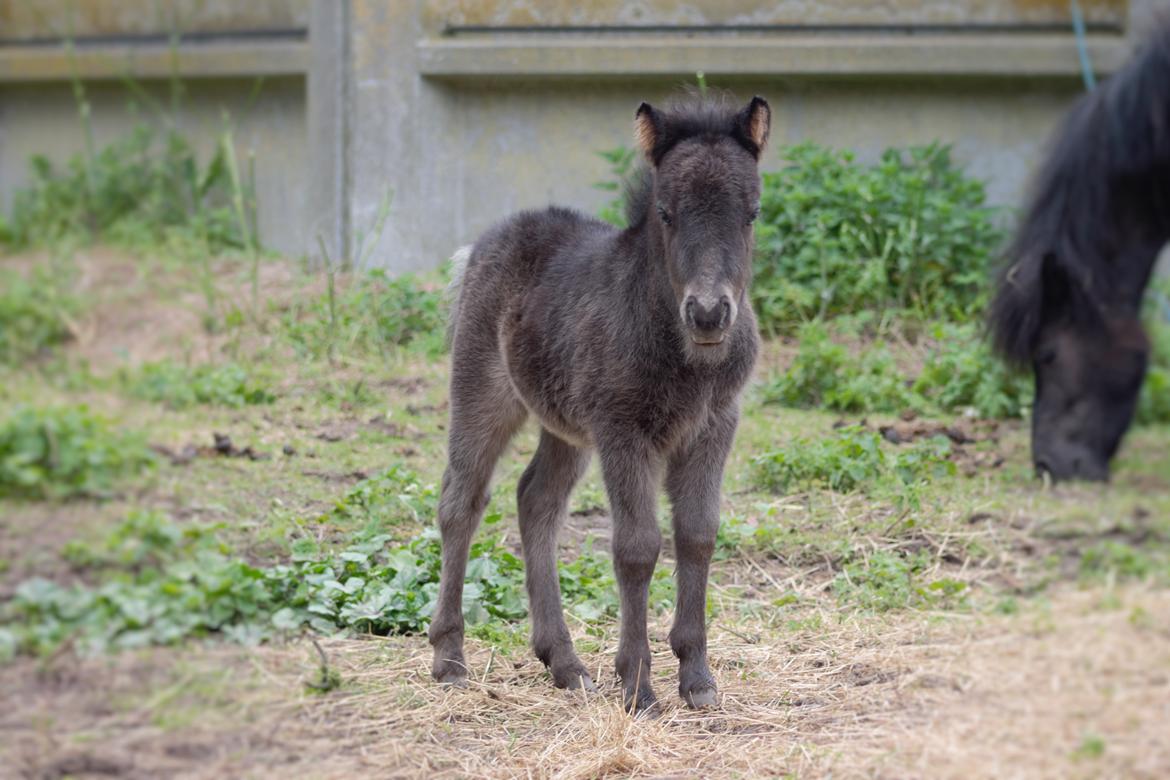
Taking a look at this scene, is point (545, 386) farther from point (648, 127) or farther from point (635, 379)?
point (648, 127)

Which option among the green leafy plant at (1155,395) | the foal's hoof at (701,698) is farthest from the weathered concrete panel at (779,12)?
the foal's hoof at (701,698)

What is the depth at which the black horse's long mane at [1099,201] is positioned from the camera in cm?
407

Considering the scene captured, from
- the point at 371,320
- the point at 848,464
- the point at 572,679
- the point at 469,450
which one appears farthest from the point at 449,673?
the point at 371,320

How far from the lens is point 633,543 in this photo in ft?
15.5

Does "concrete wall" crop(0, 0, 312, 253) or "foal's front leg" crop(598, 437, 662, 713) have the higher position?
"concrete wall" crop(0, 0, 312, 253)

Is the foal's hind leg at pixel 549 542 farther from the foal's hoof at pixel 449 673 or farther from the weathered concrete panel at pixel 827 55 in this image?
the weathered concrete panel at pixel 827 55

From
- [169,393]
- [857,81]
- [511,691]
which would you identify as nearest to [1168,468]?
[511,691]

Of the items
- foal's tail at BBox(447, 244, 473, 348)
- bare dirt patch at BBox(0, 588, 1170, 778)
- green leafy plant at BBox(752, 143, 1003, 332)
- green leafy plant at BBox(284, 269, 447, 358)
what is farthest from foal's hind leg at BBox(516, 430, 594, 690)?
green leafy plant at BBox(752, 143, 1003, 332)

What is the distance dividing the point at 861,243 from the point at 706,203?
523 centimetres

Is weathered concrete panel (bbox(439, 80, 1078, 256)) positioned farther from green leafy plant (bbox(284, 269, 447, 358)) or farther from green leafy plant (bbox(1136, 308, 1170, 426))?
green leafy plant (bbox(1136, 308, 1170, 426))

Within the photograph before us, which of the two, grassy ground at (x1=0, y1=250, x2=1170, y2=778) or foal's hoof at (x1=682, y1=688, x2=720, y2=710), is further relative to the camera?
foal's hoof at (x1=682, y1=688, x2=720, y2=710)

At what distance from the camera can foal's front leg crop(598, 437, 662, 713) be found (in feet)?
15.5

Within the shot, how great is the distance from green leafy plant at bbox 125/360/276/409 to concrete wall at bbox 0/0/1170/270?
276 centimetres

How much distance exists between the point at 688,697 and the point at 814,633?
841mm
